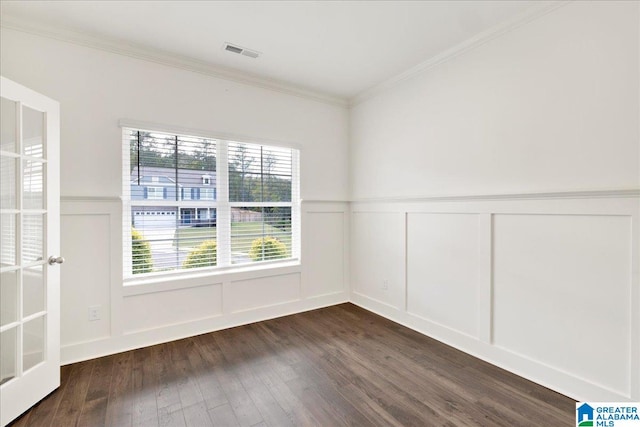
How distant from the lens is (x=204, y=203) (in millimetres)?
3039

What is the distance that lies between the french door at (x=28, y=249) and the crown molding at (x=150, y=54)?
28.4 inches

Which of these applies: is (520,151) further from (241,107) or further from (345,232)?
(241,107)

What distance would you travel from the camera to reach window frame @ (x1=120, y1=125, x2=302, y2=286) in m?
2.69

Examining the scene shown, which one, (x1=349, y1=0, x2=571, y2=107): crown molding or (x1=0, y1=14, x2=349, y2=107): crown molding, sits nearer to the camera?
(x1=349, y1=0, x2=571, y2=107): crown molding

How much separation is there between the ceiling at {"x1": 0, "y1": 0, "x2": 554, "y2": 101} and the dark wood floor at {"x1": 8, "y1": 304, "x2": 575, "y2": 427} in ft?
8.73

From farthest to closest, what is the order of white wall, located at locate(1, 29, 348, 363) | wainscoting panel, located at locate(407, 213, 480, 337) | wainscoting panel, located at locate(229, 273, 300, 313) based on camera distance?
wainscoting panel, located at locate(229, 273, 300, 313)
wainscoting panel, located at locate(407, 213, 480, 337)
white wall, located at locate(1, 29, 348, 363)

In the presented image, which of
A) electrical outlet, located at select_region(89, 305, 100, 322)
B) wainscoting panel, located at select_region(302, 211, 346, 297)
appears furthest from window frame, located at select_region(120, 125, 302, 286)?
electrical outlet, located at select_region(89, 305, 100, 322)

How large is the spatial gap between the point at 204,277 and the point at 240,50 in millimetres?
2183

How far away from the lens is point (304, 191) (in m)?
3.63

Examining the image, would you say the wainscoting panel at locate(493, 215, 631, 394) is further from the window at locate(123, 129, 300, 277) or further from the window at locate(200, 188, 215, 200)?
the window at locate(200, 188, 215, 200)

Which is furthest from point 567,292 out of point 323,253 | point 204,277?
point 204,277

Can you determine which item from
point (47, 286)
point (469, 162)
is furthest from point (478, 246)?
point (47, 286)

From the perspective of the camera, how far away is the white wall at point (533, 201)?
1805 mm

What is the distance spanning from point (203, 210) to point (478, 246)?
2598mm
